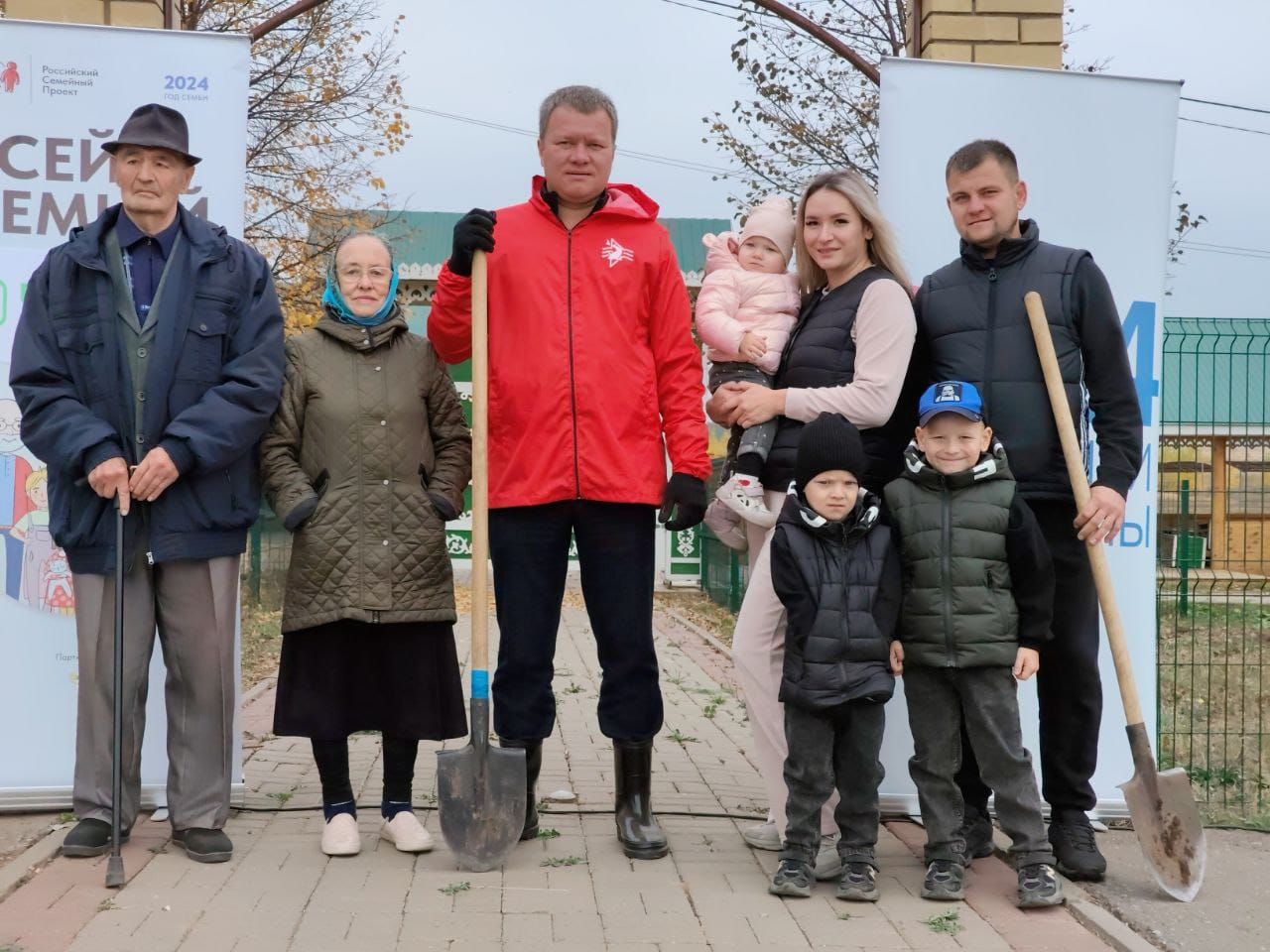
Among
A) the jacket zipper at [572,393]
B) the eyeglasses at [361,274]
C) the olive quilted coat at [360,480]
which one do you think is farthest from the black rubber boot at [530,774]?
the eyeglasses at [361,274]

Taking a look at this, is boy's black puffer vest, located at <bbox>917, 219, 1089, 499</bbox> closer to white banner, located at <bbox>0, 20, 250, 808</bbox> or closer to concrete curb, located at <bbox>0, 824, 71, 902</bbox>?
white banner, located at <bbox>0, 20, 250, 808</bbox>

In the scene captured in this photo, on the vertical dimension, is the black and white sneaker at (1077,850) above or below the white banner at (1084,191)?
below

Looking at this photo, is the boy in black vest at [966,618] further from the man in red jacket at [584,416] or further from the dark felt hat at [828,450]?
the man in red jacket at [584,416]

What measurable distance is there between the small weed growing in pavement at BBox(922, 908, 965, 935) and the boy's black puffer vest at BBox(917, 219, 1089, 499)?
51.3 inches

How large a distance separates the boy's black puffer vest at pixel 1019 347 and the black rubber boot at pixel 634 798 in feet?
4.94

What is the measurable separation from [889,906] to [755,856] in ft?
2.10

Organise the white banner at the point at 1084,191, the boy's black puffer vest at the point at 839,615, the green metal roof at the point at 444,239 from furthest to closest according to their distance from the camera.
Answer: the green metal roof at the point at 444,239
the white banner at the point at 1084,191
the boy's black puffer vest at the point at 839,615

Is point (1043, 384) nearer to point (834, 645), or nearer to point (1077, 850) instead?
point (834, 645)

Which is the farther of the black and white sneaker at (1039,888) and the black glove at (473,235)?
the black glove at (473,235)

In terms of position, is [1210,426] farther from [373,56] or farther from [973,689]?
[373,56]

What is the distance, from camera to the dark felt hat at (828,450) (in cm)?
420

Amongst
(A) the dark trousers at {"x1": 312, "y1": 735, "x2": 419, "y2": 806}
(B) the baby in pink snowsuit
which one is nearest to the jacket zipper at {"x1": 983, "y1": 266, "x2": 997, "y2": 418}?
(B) the baby in pink snowsuit

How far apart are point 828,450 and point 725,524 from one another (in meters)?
0.73

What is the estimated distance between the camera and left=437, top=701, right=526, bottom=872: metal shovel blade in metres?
4.33
